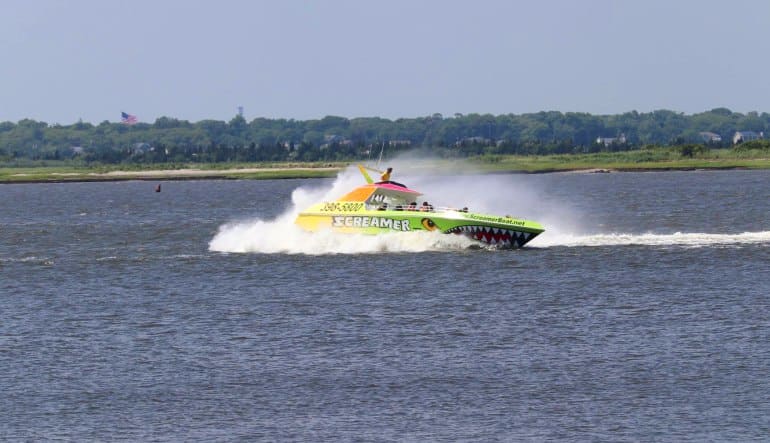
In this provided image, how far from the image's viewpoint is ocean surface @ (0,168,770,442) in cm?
2939

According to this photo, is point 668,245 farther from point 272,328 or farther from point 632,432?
point 632,432

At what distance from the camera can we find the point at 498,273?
50.9 m

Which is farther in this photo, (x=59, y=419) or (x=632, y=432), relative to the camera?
(x=59, y=419)

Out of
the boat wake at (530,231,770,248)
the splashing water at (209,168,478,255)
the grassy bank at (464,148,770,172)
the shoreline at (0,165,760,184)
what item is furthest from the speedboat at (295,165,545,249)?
the grassy bank at (464,148,770,172)

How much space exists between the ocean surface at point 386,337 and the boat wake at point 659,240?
182 mm

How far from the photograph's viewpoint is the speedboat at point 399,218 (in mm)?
57125

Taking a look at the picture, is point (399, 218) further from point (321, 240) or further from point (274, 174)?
point (274, 174)

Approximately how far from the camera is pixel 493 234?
57.2m

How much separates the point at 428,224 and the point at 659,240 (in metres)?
9.85

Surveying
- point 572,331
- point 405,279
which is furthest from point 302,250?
point 572,331

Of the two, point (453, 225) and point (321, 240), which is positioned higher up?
point (453, 225)

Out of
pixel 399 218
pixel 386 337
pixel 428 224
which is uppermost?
pixel 399 218

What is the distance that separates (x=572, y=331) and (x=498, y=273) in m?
12.6

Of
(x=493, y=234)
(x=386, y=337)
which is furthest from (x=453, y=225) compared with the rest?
(x=386, y=337)
